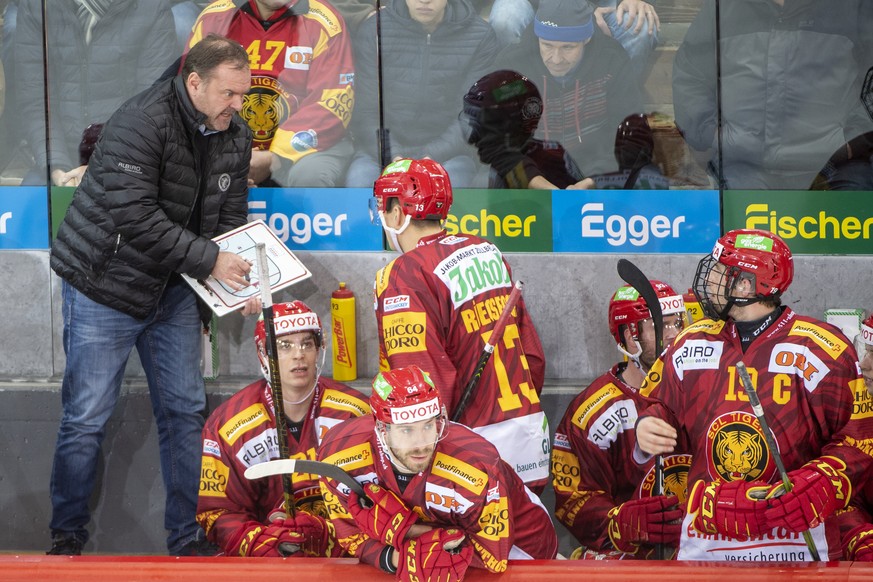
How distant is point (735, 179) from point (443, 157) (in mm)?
1353

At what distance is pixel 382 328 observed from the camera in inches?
160

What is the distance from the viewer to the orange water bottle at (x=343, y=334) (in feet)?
17.7

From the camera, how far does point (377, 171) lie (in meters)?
5.52

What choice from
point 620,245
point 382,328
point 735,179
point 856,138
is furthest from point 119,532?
point 856,138

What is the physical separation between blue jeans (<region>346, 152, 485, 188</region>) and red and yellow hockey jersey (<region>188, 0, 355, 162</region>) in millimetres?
155

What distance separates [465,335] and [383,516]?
91 cm

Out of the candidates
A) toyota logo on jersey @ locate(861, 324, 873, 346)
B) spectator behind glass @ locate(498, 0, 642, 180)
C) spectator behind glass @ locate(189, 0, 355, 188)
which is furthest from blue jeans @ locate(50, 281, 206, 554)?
toyota logo on jersey @ locate(861, 324, 873, 346)

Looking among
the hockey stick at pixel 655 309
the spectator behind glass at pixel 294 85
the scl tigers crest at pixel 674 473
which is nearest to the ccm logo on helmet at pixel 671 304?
the hockey stick at pixel 655 309

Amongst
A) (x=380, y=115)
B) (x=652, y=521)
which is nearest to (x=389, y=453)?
(x=652, y=521)

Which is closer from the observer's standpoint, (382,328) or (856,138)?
(382,328)

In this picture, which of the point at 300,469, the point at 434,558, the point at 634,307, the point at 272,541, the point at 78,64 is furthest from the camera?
the point at 78,64

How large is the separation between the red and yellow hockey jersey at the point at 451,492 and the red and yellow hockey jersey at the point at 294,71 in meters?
2.15

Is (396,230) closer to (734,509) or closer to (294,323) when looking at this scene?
(294,323)

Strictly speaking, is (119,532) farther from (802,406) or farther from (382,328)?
(802,406)
